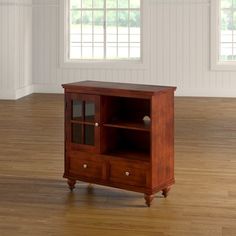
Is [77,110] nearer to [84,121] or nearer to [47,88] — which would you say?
[84,121]

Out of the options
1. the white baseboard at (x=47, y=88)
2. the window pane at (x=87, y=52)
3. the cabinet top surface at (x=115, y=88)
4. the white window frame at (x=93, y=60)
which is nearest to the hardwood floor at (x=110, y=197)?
the cabinet top surface at (x=115, y=88)

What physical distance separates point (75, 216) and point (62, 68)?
8153mm

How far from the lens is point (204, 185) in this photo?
4.79 meters

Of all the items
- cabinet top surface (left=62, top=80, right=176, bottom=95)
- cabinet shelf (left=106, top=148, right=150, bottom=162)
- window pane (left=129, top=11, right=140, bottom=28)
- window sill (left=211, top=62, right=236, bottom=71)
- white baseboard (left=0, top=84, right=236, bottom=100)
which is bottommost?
cabinet shelf (left=106, top=148, right=150, bottom=162)

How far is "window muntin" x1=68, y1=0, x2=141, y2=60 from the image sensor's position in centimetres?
1191

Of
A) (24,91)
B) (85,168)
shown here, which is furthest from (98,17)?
(85,168)

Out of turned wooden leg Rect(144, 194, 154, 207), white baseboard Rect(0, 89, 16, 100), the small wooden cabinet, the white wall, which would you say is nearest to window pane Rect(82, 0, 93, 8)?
the white wall

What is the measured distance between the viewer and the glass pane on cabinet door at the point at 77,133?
4559mm

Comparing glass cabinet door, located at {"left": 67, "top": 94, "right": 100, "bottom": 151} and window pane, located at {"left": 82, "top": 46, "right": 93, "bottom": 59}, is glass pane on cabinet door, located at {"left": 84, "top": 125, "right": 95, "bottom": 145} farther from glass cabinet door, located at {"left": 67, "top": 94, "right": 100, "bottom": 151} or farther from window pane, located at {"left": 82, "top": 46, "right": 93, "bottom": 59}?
window pane, located at {"left": 82, "top": 46, "right": 93, "bottom": 59}

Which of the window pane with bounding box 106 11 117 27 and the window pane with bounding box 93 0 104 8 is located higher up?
the window pane with bounding box 93 0 104 8

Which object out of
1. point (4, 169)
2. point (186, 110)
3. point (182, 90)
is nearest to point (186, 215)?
point (4, 169)

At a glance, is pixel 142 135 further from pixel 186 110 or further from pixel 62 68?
pixel 62 68

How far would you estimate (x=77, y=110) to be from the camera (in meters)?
4.54

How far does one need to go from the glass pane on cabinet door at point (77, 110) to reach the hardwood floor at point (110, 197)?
601 mm
